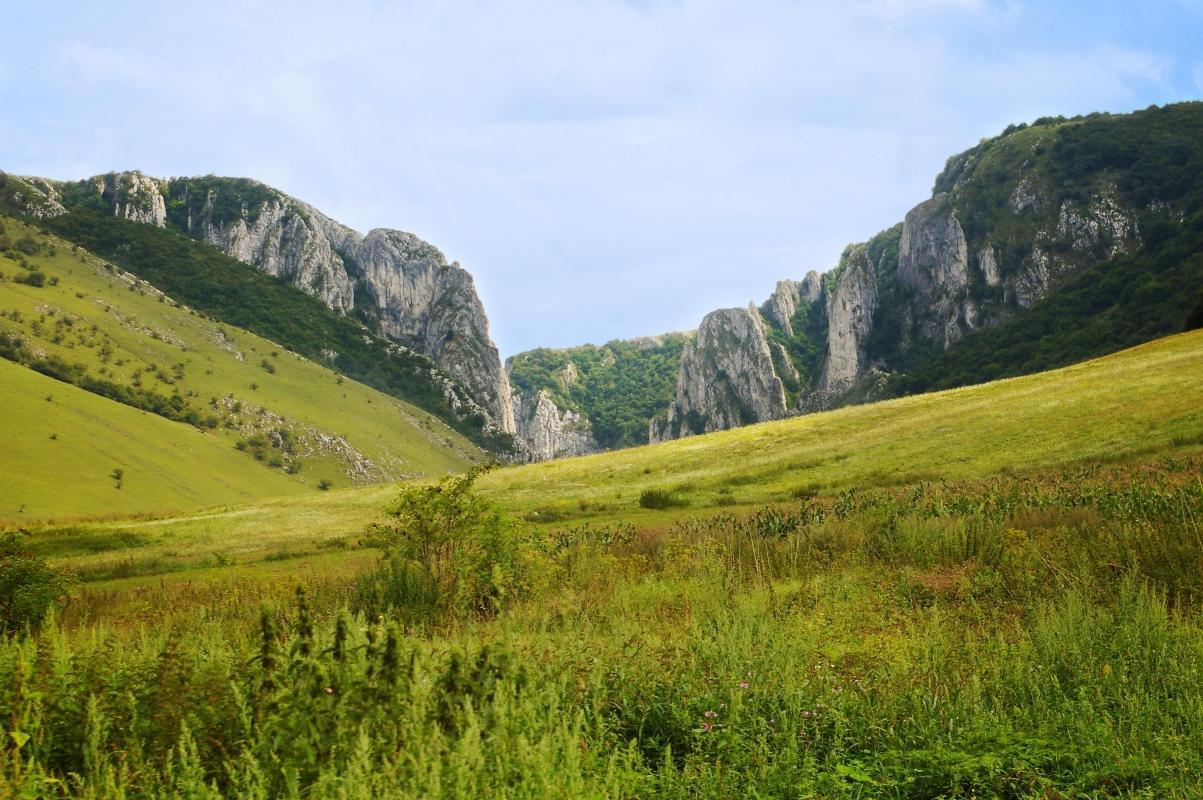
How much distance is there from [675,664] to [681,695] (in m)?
0.68

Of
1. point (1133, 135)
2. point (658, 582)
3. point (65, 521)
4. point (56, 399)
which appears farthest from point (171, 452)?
point (1133, 135)

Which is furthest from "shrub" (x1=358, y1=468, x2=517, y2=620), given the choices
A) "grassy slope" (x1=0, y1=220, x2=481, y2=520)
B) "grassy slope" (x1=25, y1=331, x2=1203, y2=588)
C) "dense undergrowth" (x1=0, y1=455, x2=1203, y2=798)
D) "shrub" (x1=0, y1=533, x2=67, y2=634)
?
"grassy slope" (x1=0, y1=220, x2=481, y2=520)

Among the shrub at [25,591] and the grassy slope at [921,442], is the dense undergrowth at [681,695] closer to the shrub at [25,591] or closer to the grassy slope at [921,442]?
the shrub at [25,591]

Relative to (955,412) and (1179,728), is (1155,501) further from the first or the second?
(955,412)

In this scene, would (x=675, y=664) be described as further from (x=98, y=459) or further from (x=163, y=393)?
(x=163, y=393)

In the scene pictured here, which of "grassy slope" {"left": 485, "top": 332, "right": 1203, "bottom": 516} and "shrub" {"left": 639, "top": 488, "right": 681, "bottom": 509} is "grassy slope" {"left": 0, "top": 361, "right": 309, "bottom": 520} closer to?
"grassy slope" {"left": 485, "top": 332, "right": 1203, "bottom": 516}

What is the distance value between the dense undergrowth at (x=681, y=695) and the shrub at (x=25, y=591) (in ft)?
13.2

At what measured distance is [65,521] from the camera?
45.1 meters

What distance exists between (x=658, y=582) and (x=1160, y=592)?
780 cm

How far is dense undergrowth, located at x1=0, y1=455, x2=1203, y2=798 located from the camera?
5.20 m

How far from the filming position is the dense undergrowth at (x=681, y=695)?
17.1ft

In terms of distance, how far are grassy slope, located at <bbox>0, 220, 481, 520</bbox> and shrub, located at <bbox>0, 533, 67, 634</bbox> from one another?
88926 millimetres

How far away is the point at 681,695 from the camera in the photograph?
283 inches

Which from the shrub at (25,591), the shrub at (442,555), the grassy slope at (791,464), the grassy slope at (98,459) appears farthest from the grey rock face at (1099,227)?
the shrub at (25,591)
